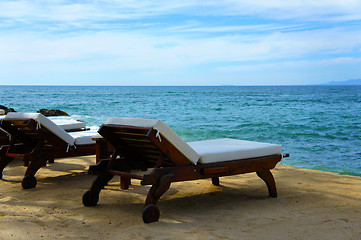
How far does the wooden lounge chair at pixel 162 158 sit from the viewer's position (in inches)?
137

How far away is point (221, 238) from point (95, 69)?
58746 mm

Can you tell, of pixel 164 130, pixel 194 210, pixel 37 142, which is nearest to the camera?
pixel 164 130

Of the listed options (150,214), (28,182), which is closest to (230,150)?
(150,214)

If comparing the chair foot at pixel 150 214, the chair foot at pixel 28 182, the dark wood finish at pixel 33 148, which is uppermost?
the dark wood finish at pixel 33 148

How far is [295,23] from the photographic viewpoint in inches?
1613

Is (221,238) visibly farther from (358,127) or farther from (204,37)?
(204,37)

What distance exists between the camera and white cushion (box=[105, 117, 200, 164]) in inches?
134

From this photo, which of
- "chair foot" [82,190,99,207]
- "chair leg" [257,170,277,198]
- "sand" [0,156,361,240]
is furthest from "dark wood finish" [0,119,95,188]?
"chair leg" [257,170,277,198]

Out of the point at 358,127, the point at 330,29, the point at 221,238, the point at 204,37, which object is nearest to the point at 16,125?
the point at 221,238

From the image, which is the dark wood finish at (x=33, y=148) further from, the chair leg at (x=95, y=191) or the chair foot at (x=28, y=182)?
the chair leg at (x=95, y=191)

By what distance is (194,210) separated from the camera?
3906 millimetres

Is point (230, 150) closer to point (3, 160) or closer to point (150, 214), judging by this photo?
point (150, 214)

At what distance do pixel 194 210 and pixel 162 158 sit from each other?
0.67 meters

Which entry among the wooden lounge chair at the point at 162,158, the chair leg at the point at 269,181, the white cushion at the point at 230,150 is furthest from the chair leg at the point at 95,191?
the chair leg at the point at 269,181
